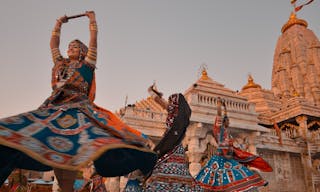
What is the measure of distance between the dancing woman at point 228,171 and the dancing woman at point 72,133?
1.57 metres

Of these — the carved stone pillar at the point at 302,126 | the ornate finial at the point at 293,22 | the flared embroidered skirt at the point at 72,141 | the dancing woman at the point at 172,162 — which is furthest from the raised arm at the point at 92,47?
the ornate finial at the point at 293,22

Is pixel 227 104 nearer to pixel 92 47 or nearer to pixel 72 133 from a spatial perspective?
pixel 92 47

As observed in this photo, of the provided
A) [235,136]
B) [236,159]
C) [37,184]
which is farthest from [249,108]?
[37,184]

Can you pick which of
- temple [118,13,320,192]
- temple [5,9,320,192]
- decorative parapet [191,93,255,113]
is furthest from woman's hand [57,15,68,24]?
decorative parapet [191,93,255,113]

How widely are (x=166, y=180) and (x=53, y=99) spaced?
1433 mm

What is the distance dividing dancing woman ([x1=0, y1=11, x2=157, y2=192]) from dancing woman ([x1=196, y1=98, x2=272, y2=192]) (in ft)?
5.16

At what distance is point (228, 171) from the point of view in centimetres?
428

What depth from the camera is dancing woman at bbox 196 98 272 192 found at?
13.5ft

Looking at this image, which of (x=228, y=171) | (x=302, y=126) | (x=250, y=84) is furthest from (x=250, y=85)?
(x=228, y=171)

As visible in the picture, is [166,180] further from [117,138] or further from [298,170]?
[298,170]

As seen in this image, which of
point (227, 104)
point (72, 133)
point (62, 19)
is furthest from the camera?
point (227, 104)

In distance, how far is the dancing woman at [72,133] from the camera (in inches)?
81.8

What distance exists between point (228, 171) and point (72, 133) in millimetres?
2644

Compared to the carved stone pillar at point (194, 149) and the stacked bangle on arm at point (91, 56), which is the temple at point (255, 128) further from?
the stacked bangle on arm at point (91, 56)
